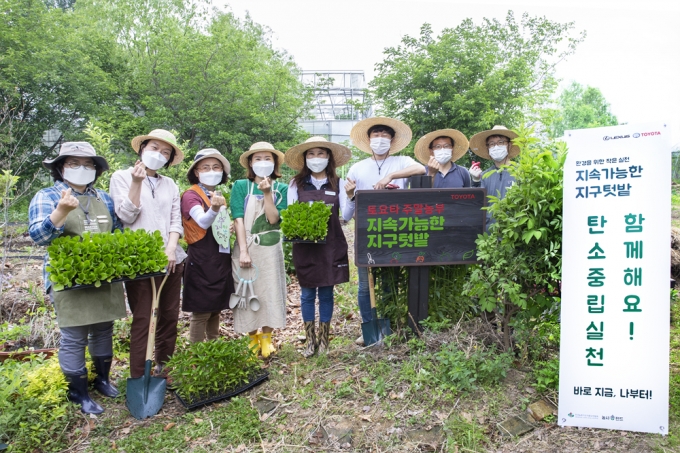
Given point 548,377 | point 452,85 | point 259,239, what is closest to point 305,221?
point 259,239

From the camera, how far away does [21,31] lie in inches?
647

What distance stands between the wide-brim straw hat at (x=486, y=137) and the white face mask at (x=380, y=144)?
0.99 meters

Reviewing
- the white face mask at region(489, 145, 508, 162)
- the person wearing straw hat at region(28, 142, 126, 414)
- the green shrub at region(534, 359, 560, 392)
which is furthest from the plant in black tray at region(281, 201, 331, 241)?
the green shrub at region(534, 359, 560, 392)

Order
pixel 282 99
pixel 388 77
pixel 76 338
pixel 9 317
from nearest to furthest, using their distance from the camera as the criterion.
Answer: pixel 76 338
pixel 9 317
pixel 388 77
pixel 282 99

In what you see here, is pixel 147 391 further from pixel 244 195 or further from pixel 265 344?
pixel 244 195

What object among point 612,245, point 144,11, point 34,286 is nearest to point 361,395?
point 612,245

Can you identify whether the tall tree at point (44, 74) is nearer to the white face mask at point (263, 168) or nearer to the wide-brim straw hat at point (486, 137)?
the white face mask at point (263, 168)

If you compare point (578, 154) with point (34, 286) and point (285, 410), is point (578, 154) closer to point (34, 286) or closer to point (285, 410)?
point (285, 410)

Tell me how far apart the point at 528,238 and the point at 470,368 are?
3.75ft

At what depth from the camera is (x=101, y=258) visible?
328 cm

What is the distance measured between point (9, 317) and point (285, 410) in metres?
4.13

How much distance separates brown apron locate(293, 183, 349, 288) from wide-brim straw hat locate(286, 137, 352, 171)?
0.39 meters

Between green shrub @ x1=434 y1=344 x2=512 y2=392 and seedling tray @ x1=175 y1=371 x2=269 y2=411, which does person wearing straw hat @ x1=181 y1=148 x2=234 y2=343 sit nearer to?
seedling tray @ x1=175 y1=371 x2=269 y2=411

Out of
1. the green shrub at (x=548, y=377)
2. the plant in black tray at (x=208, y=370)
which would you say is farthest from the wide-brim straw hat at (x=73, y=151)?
the green shrub at (x=548, y=377)
